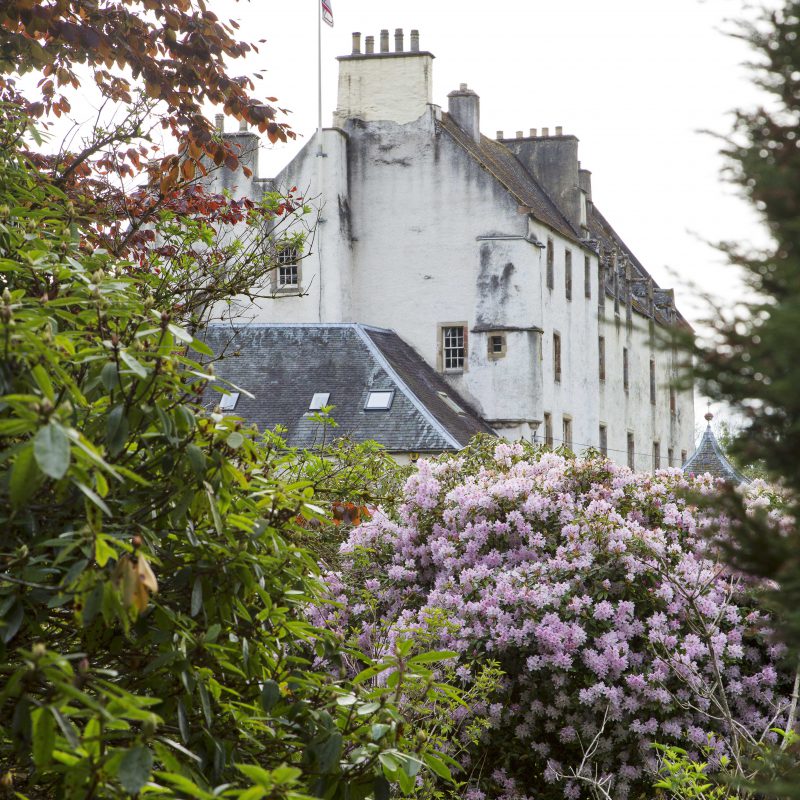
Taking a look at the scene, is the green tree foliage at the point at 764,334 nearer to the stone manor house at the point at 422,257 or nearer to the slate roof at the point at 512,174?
the stone manor house at the point at 422,257

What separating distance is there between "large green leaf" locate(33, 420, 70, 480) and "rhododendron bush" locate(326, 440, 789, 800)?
14.4 feet

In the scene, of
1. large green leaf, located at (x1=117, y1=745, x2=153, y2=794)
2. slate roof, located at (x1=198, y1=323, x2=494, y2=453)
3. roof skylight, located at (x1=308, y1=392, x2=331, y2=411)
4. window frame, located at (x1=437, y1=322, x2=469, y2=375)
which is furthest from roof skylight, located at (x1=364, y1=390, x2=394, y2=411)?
large green leaf, located at (x1=117, y1=745, x2=153, y2=794)

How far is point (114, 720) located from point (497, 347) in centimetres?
4006

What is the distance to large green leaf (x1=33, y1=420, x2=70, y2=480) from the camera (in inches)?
129

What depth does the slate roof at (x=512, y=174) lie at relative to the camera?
43969mm

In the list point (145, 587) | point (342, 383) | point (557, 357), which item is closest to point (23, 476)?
point (145, 587)

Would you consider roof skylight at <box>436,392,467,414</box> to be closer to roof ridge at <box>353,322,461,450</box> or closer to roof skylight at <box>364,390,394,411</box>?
roof ridge at <box>353,322,461,450</box>

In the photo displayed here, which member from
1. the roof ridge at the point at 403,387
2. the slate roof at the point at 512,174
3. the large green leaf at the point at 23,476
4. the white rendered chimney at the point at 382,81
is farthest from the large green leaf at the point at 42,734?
the white rendered chimney at the point at 382,81

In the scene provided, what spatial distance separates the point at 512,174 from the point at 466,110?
118 inches

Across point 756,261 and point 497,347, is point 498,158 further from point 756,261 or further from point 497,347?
point 756,261

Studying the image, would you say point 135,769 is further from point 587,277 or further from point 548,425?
point 587,277

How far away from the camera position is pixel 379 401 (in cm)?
3797

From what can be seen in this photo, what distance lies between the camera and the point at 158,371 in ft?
14.3

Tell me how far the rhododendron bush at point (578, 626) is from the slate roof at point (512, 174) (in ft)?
113
